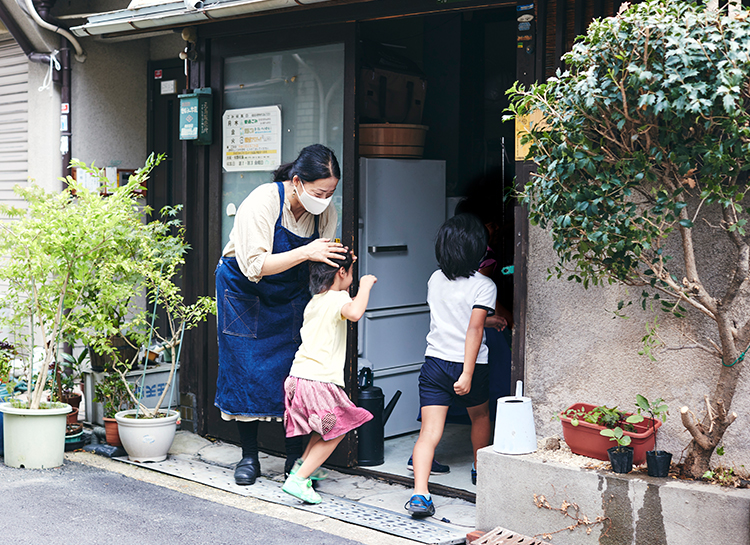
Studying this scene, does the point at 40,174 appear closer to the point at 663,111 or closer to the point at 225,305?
the point at 225,305

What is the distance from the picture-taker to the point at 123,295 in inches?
229

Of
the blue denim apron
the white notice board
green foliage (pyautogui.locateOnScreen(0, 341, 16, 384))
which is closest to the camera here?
the blue denim apron

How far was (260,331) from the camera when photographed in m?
5.43

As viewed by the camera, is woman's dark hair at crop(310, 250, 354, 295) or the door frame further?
the door frame

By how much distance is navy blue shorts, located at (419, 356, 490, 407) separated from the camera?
511cm

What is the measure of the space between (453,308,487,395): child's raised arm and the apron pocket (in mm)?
1427

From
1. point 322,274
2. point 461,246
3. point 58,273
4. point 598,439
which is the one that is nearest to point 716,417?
point 598,439

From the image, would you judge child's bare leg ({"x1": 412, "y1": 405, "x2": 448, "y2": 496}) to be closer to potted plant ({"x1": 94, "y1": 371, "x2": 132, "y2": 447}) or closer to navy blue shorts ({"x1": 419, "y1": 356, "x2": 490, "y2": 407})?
navy blue shorts ({"x1": 419, "y1": 356, "x2": 490, "y2": 407})

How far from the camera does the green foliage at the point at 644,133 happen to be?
11.0ft

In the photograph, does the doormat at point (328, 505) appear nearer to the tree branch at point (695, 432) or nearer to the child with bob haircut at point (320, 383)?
the child with bob haircut at point (320, 383)

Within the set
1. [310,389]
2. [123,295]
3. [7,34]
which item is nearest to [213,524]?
[310,389]

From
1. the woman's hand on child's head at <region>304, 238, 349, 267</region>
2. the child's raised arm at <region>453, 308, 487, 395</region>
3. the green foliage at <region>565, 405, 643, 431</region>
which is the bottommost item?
the green foliage at <region>565, 405, 643, 431</region>

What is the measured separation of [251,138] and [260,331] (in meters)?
1.69

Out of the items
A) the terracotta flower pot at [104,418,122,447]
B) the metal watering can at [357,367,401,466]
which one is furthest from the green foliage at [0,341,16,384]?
the metal watering can at [357,367,401,466]
